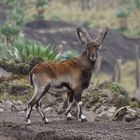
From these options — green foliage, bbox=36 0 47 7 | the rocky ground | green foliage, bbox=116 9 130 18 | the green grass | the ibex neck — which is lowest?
the green grass

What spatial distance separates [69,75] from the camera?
15664 mm

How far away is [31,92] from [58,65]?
7281 mm

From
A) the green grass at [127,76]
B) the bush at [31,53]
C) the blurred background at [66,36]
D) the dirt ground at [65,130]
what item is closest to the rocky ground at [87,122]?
the dirt ground at [65,130]

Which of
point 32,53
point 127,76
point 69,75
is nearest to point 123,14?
point 127,76

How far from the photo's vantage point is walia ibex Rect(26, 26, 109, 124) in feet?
50.4

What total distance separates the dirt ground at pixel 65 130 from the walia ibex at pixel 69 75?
43 centimetres

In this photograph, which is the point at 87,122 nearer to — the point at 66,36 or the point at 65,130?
the point at 65,130

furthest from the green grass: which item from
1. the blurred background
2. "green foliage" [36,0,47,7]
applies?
"green foliage" [36,0,47,7]

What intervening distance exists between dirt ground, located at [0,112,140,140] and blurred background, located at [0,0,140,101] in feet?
25.5

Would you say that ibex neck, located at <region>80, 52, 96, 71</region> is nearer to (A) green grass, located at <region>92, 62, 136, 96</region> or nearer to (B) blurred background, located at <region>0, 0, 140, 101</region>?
(B) blurred background, located at <region>0, 0, 140, 101</region>

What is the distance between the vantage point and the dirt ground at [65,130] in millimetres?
13359

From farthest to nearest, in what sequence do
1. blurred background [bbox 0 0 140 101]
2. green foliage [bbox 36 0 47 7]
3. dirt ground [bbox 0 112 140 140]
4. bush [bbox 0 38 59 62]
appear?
green foliage [bbox 36 0 47 7] < blurred background [bbox 0 0 140 101] < bush [bbox 0 38 59 62] < dirt ground [bbox 0 112 140 140]

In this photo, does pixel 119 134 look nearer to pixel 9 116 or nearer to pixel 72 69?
pixel 72 69

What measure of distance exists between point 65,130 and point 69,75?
203cm
